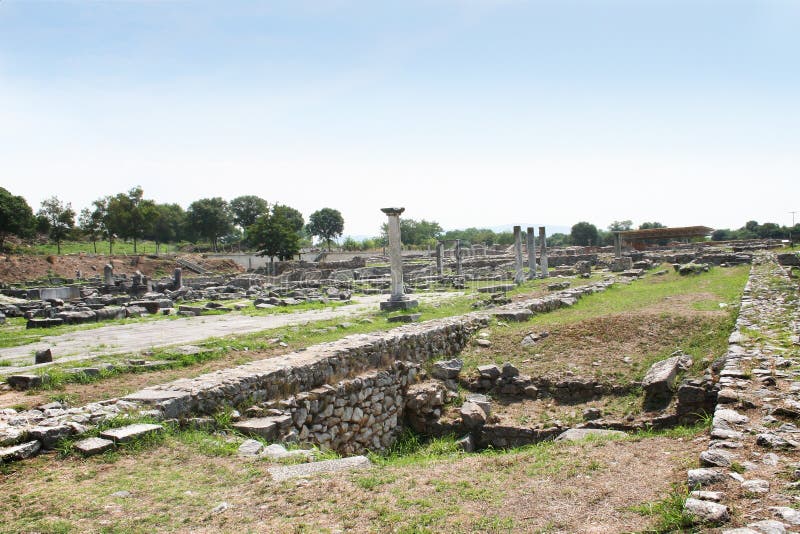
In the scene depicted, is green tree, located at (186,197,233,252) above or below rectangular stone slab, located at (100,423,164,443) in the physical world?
above

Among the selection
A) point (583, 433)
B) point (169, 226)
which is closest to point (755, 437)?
point (583, 433)

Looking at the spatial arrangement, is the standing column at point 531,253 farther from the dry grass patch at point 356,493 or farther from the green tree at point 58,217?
the green tree at point 58,217

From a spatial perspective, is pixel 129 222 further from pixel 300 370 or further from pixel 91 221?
pixel 300 370

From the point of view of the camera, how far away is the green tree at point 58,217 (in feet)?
210

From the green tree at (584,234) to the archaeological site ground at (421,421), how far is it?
7940 centimetres

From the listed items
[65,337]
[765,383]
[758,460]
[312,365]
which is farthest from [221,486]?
[65,337]

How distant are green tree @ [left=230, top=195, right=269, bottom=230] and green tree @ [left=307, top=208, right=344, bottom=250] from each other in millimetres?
9304

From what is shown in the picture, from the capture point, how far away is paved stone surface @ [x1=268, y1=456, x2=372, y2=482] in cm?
521

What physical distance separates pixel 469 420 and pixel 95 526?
621 cm

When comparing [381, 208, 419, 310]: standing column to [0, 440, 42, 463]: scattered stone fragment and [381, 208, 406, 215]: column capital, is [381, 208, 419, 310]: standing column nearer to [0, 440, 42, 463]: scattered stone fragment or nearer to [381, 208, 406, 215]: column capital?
[381, 208, 406, 215]: column capital

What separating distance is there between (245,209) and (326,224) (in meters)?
15.6

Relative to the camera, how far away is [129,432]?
19.9ft

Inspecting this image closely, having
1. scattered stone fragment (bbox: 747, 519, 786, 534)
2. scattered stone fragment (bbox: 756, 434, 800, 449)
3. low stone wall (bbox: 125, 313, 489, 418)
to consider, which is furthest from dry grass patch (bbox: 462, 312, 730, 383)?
scattered stone fragment (bbox: 747, 519, 786, 534)

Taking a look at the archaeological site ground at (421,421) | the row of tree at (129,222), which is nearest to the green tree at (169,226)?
the row of tree at (129,222)
